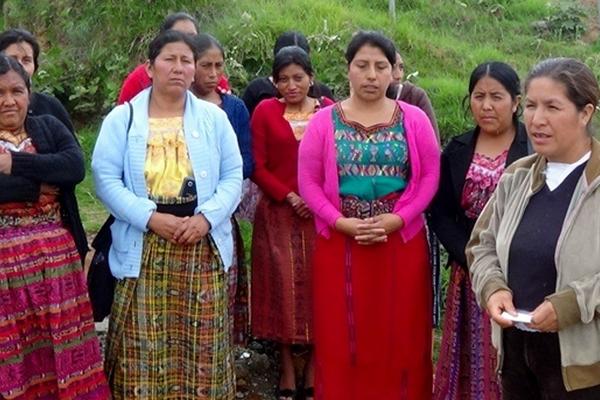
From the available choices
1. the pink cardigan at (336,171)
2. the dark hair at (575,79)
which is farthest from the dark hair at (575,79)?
the pink cardigan at (336,171)

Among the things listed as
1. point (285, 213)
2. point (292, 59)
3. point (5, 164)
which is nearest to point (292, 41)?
point (292, 59)

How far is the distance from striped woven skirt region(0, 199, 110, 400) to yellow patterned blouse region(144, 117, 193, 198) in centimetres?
44

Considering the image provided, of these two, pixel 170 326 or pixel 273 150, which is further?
pixel 273 150

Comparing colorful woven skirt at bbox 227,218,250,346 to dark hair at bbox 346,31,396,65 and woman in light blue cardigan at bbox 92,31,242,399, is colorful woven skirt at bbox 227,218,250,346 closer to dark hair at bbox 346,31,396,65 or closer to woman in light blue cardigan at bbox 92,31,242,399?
woman in light blue cardigan at bbox 92,31,242,399

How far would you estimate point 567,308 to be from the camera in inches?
97.8

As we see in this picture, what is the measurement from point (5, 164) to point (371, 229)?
1584 millimetres

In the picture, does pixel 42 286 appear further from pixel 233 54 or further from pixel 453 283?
pixel 233 54

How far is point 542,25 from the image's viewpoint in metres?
9.90

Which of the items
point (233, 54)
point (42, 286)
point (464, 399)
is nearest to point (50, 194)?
point (42, 286)

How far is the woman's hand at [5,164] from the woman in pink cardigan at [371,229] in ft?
4.20

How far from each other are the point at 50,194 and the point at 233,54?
17.0 ft

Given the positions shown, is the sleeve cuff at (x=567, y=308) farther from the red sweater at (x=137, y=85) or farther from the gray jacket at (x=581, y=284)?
the red sweater at (x=137, y=85)

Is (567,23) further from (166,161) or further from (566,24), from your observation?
(166,161)

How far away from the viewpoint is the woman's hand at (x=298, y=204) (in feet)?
13.8
